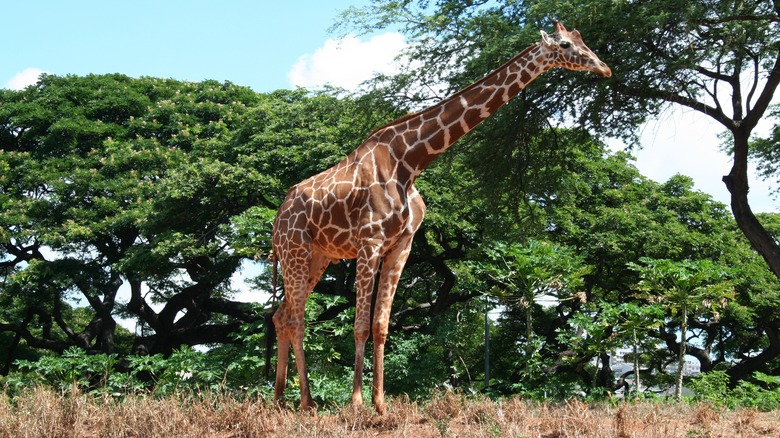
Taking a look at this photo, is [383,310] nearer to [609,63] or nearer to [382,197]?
[382,197]

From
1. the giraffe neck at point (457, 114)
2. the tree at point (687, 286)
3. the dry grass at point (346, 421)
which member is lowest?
the dry grass at point (346, 421)

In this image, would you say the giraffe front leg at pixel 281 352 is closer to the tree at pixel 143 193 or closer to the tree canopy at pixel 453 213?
the tree canopy at pixel 453 213

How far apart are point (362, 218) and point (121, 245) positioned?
1687 cm

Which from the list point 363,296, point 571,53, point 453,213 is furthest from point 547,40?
point 453,213

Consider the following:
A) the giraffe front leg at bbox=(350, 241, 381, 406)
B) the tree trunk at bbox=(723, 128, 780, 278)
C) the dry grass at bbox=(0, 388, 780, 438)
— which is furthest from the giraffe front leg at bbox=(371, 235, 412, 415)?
the tree trunk at bbox=(723, 128, 780, 278)

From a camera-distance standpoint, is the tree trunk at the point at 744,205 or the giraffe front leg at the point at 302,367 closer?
the giraffe front leg at the point at 302,367

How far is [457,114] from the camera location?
955 centimetres

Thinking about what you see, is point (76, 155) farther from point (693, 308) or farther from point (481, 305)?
point (693, 308)

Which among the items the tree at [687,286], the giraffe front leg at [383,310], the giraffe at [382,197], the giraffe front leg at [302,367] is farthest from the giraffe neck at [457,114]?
the tree at [687,286]

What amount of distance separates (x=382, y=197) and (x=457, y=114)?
1.41 m

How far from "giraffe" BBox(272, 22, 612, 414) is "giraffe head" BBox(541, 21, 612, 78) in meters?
0.01

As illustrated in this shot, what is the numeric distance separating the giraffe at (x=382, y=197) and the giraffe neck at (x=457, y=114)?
0.01m

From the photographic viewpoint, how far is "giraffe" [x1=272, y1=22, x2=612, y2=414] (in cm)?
913

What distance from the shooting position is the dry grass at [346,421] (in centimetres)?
780
